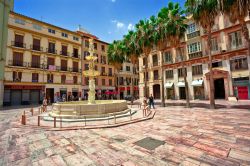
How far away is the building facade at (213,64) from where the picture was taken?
22688 mm

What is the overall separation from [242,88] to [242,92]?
644 mm

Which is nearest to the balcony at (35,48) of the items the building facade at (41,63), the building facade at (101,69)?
the building facade at (41,63)

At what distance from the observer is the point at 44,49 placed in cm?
3203

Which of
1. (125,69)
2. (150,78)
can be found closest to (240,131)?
(150,78)

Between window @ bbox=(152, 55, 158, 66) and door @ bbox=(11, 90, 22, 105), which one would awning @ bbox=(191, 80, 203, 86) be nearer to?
window @ bbox=(152, 55, 158, 66)

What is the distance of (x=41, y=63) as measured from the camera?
31266 millimetres

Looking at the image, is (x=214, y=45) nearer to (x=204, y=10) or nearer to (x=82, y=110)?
(x=204, y=10)

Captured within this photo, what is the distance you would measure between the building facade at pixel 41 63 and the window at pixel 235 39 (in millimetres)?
33348

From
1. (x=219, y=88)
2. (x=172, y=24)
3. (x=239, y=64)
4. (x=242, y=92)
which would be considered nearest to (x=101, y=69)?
(x=172, y=24)

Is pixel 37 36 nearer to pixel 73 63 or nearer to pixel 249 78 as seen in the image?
pixel 73 63

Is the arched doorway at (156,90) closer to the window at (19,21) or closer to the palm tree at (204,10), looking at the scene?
the palm tree at (204,10)

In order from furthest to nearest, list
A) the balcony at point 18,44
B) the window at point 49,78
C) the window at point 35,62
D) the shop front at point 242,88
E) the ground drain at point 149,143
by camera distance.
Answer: the window at point 49,78 → the window at point 35,62 → the balcony at point 18,44 → the shop front at point 242,88 → the ground drain at point 149,143

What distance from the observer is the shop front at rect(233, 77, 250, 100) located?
72.8 ft

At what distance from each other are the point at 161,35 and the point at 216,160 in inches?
671
